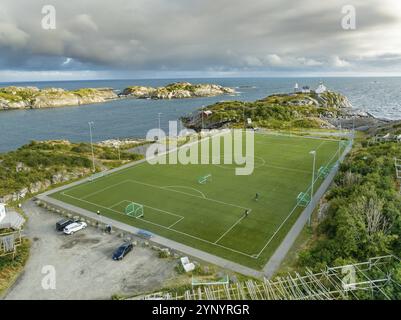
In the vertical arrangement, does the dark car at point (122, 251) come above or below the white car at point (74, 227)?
below

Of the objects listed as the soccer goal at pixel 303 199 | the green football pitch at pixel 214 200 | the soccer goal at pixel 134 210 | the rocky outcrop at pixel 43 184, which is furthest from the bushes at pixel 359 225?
the rocky outcrop at pixel 43 184

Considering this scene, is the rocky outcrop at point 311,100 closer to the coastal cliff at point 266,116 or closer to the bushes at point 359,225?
the coastal cliff at point 266,116

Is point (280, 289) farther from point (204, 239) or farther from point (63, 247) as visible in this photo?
point (63, 247)

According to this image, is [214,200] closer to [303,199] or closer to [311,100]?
[303,199]

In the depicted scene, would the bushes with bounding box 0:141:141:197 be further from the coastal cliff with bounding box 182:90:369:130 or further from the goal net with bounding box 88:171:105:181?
the coastal cliff with bounding box 182:90:369:130

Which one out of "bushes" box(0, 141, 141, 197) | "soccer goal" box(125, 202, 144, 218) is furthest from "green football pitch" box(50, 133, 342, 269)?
"bushes" box(0, 141, 141, 197)

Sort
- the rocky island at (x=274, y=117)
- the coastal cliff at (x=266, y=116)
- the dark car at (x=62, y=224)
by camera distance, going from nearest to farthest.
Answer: the dark car at (x=62, y=224) < the coastal cliff at (x=266, y=116) < the rocky island at (x=274, y=117)

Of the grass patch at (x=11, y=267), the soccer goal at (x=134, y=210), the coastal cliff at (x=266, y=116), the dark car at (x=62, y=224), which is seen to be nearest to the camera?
the grass patch at (x=11, y=267)
